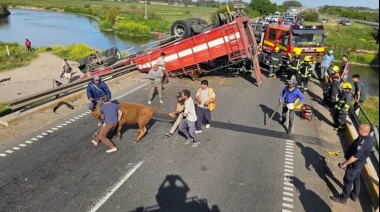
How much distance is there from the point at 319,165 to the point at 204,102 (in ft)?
10.7

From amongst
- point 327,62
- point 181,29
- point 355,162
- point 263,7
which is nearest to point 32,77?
point 181,29

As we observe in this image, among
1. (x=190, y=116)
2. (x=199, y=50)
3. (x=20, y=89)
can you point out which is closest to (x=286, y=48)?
(x=199, y=50)

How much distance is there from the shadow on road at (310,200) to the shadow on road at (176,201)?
174 cm

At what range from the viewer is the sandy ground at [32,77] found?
15195 mm

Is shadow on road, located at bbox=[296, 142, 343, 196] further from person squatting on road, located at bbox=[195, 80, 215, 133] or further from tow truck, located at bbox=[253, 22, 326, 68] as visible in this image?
tow truck, located at bbox=[253, 22, 326, 68]

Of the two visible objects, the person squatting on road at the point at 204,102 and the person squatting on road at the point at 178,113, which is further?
the person squatting on road at the point at 204,102

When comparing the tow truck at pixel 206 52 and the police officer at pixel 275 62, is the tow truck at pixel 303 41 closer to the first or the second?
the police officer at pixel 275 62

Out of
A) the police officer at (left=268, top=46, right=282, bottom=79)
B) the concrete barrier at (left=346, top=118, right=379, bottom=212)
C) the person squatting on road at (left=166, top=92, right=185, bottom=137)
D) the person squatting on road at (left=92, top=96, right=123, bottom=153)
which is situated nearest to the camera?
the concrete barrier at (left=346, top=118, right=379, bottom=212)

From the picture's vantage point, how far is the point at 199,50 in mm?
13367

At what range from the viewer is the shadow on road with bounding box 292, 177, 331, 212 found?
5862 millimetres

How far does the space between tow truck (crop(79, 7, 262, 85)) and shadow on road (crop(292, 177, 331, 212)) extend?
7.49 metres

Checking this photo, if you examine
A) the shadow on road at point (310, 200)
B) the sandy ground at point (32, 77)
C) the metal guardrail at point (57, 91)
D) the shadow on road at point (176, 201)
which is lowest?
the sandy ground at point (32, 77)

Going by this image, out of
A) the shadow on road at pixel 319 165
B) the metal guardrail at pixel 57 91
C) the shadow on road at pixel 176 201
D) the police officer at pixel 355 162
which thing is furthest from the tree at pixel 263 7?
the shadow on road at pixel 176 201

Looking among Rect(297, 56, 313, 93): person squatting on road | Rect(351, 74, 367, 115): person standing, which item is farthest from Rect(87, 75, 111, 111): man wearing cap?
Rect(297, 56, 313, 93): person squatting on road
